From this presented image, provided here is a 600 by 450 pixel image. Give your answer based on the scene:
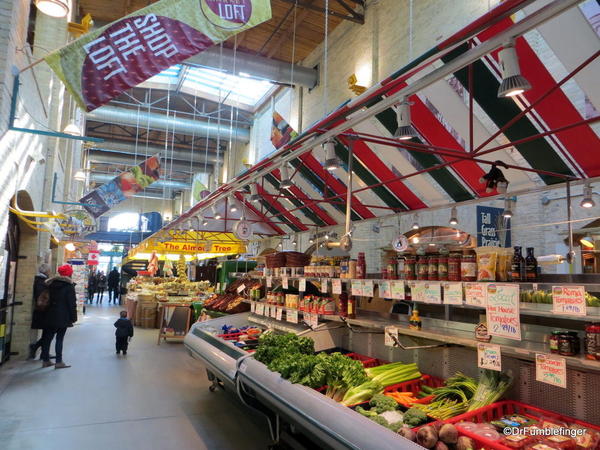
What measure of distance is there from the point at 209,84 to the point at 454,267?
15.5m

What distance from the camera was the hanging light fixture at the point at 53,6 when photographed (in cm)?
452

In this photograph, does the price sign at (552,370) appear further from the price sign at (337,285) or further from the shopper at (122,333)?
the shopper at (122,333)

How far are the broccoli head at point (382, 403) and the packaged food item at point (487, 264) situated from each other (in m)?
1.05

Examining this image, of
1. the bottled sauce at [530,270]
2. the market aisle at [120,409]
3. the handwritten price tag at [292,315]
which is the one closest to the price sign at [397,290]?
the bottled sauce at [530,270]

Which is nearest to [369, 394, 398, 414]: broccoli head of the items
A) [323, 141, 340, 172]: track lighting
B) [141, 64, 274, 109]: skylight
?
[323, 141, 340, 172]: track lighting

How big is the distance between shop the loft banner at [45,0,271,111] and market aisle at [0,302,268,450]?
333cm

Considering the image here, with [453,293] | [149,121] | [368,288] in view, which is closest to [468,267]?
[453,293]

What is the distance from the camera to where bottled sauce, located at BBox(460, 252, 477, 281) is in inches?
124

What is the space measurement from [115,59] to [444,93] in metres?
3.83

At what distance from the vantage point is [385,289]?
376 cm

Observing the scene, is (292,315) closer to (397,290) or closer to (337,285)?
(337,285)

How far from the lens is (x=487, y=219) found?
8141 mm

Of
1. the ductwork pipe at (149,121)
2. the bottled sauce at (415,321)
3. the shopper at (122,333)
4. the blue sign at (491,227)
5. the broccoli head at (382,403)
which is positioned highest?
the ductwork pipe at (149,121)

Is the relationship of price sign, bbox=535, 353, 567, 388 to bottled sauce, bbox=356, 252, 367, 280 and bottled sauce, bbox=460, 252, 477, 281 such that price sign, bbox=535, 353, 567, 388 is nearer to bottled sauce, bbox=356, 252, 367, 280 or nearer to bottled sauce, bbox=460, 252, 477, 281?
bottled sauce, bbox=460, 252, 477, 281
